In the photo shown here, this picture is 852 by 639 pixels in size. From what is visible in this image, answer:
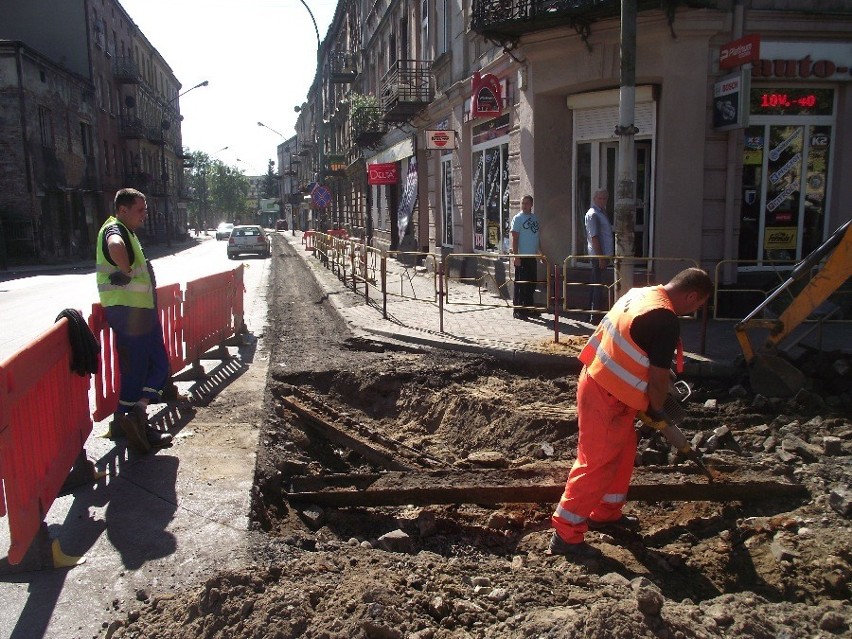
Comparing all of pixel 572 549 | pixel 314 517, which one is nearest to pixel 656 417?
pixel 572 549

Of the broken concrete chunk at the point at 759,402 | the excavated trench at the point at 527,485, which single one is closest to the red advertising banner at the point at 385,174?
the excavated trench at the point at 527,485

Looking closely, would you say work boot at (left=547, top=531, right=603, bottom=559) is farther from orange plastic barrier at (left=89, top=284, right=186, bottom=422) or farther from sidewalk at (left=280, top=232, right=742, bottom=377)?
sidewalk at (left=280, top=232, right=742, bottom=377)

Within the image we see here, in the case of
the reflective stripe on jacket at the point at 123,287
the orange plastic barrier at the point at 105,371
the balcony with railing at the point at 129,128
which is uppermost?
the balcony with railing at the point at 129,128

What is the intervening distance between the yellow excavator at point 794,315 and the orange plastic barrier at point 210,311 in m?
5.74

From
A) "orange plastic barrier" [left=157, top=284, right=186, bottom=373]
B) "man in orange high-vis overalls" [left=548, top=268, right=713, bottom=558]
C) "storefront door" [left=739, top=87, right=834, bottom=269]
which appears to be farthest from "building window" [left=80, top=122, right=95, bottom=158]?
"man in orange high-vis overalls" [left=548, top=268, right=713, bottom=558]

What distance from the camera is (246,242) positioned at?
33.1 metres

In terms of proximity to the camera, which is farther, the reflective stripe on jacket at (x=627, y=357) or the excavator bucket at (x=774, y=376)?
the excavator bucket at (x=774, y=376)

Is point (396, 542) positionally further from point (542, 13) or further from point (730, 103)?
point (542, 13)

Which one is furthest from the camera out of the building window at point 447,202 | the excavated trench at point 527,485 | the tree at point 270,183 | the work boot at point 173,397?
the tree at point 270,183

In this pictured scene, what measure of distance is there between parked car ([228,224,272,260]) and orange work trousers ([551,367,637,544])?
99.6 ft

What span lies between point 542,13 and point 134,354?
27.6ft

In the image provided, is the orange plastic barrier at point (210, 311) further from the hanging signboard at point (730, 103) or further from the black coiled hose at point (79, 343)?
the hanging signboard at point (730, 103)

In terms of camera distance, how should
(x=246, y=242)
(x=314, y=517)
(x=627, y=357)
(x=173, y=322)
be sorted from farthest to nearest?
(x=246, y=242), (x=173, y=322), (x=314, y=517), (x=627, y=357)

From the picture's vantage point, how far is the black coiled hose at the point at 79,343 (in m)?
4.77
